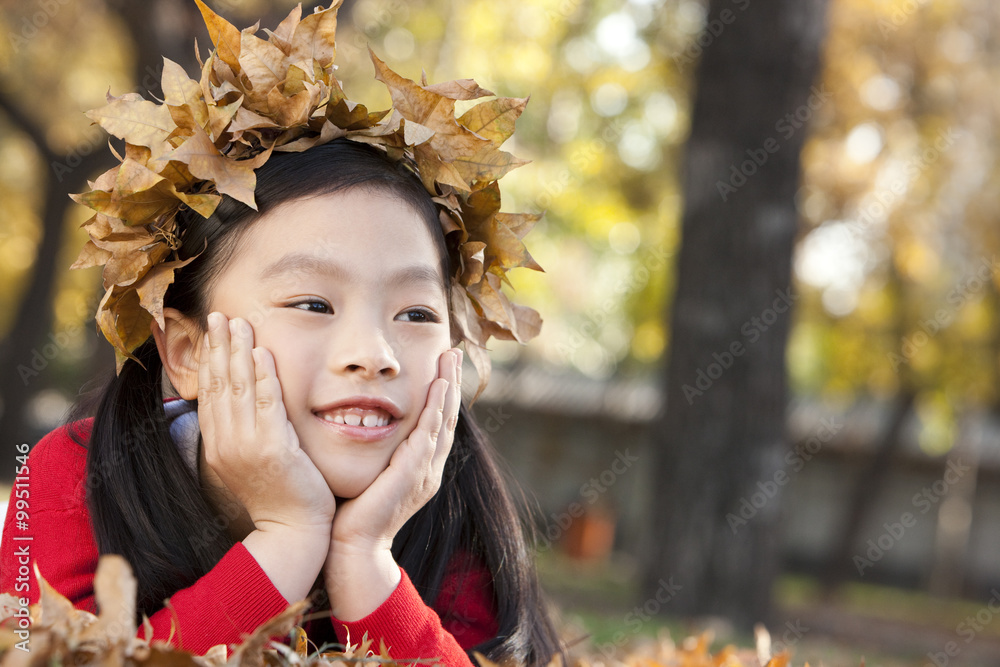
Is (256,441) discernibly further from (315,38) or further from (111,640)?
(315,38)

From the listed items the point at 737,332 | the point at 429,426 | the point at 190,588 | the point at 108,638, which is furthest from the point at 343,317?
the point at 737,332

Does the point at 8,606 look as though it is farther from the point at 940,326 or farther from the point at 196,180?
the point at 940,326

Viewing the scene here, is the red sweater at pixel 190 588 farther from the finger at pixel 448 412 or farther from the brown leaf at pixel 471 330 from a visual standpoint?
the brown leaf at pixel 471 330

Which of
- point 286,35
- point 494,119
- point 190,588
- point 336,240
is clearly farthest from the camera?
point 494,119

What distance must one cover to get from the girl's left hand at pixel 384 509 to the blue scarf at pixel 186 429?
435mm

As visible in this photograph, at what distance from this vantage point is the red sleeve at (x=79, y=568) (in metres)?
1.75

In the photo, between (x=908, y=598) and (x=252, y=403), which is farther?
(x=908, y=598)

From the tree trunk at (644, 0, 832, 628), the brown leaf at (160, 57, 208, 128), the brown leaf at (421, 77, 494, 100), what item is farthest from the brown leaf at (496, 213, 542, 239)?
the tree trunk at (644, 0, 832, 628)

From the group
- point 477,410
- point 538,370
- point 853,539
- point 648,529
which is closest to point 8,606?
point 648,529

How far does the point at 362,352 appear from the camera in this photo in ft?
6.09

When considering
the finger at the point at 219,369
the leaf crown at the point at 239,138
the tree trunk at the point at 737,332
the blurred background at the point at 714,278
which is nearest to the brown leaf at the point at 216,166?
the leaf crown at the point at 239,138

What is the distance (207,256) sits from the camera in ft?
7.01

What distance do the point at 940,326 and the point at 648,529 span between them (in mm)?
10217

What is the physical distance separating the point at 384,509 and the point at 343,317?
40cm
